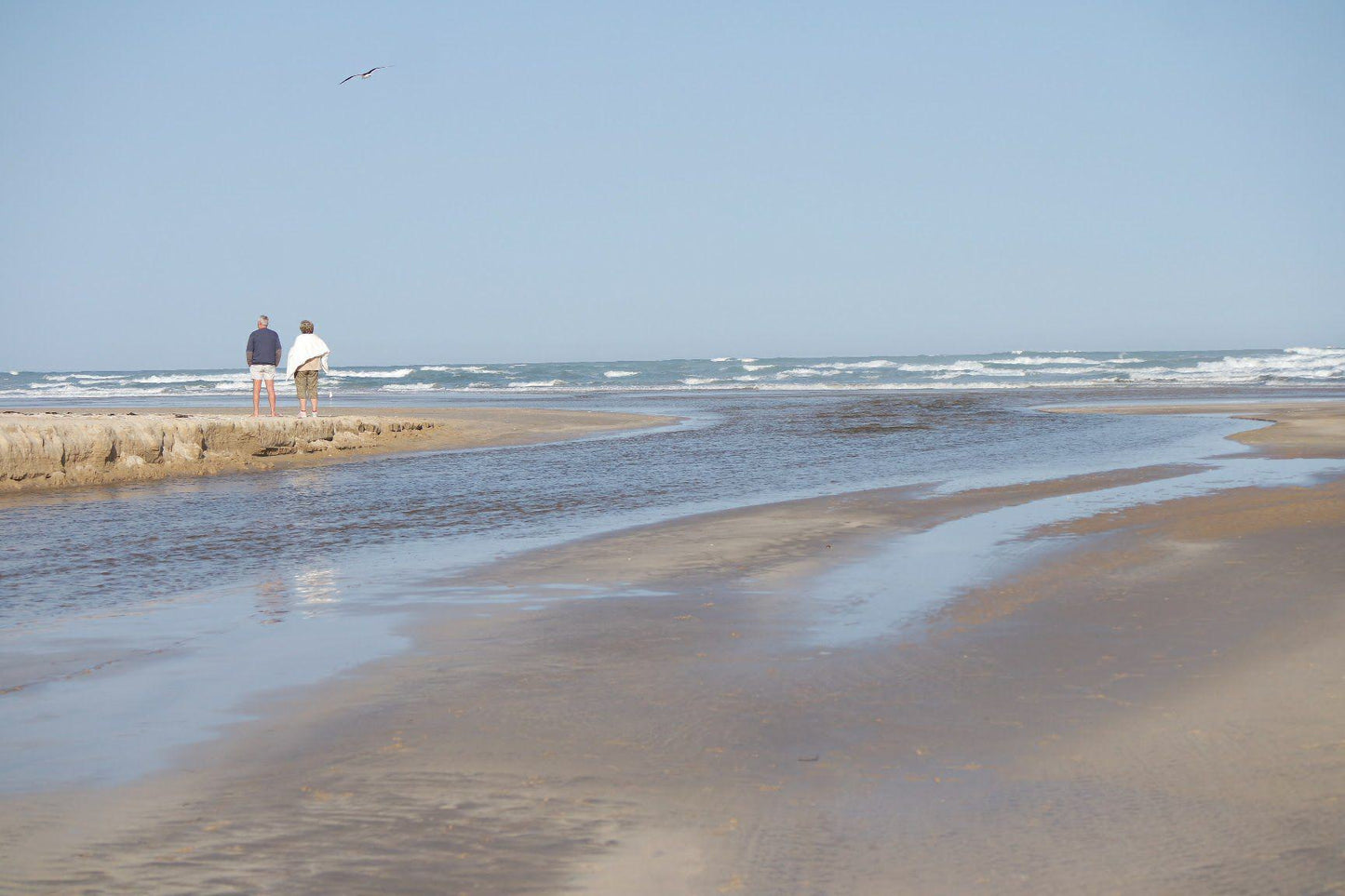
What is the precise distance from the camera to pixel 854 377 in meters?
63.1

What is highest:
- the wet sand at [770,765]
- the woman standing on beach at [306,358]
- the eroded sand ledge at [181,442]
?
the woman standing on beach at [306,358]

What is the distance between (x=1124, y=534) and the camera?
7375mm

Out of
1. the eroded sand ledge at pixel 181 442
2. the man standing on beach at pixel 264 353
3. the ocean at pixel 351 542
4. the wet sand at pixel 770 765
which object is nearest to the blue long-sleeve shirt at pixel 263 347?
the man standing on beach at pixel 264 353

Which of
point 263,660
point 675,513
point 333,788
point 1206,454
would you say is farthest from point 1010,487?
point 333,788

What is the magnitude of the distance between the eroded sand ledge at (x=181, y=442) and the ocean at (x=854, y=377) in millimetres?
29940

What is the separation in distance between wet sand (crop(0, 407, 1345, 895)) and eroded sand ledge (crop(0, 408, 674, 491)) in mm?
7865

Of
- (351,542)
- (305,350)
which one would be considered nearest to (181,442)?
→ (305,350)

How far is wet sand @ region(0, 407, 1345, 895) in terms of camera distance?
2.58 meters

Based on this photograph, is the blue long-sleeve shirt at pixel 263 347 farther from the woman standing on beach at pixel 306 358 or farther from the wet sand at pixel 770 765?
the wet sand at pixel 770 765

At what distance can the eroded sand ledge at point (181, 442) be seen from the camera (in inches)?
445

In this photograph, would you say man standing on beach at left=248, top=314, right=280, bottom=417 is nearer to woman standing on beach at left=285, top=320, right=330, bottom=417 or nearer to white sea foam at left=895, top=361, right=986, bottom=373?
woman standing on beach at left=285, top=320, right=330, bottom=417

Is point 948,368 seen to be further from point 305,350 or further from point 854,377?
point 305,350

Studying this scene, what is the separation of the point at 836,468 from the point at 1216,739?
30.9ft

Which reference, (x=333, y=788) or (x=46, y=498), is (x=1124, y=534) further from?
(x=46, y=498)
